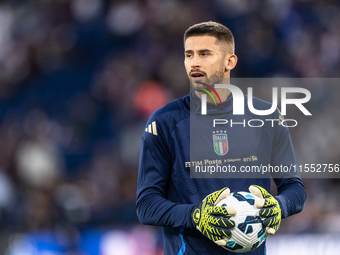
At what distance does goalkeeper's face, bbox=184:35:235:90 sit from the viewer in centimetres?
288

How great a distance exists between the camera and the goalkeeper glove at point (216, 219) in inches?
92.7

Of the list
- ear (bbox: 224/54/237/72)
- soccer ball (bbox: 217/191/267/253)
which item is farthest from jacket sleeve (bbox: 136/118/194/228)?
ear (bbox: 224/54/237/72)

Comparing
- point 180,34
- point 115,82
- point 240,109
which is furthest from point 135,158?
point 240,109

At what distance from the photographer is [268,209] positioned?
242 centimetres

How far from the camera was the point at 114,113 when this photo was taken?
8.27 metres

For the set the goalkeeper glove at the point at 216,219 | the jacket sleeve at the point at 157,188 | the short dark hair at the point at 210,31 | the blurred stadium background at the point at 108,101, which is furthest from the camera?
the blurred stadium background at the point at 108,101

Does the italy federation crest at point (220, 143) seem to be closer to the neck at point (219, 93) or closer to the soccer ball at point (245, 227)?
the neck at point (219, 93)

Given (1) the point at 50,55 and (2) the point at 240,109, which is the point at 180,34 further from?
(2) the point at 240,109

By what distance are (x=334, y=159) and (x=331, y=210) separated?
43.2 inches

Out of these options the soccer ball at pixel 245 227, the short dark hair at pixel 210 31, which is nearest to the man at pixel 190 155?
the short dark hair at pixel 210 31

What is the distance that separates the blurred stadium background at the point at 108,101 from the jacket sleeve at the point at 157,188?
11.2 ft

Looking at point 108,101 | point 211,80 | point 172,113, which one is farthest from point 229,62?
point 108,101

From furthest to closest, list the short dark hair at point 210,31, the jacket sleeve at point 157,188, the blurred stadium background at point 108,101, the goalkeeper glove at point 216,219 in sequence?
the blurred stadium background at point 108,101 < the short dark hair at point 210,31 < the jacket sleeve at point 157,188 < the goalkeeper glove at point 216,219

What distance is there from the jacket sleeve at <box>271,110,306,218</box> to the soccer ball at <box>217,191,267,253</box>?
427mm
